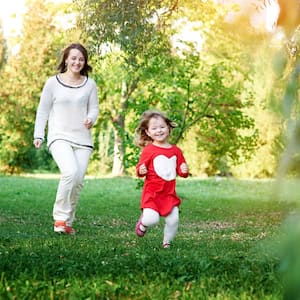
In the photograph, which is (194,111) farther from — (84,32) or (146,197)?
(146,197)

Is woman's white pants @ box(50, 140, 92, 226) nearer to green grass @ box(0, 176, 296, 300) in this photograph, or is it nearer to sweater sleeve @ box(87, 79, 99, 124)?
green grass @ box(0, 176, 296, 300)

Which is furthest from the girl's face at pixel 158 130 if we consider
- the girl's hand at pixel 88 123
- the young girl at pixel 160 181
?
the girl's hand at pixel 88 123

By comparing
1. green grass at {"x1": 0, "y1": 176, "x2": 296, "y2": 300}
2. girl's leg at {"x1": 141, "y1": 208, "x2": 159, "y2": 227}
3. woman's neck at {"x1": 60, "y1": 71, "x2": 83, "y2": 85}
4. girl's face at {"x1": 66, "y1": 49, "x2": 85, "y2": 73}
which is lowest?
green grass at {"x1": 0, "y1": 176, "x2": 296, "y2": 300}

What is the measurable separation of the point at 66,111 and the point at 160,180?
1702 millimetres

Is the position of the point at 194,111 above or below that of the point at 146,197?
above

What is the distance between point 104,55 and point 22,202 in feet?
14.4

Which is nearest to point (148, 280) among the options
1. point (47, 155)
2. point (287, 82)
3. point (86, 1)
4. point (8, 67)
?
point (287, 82)

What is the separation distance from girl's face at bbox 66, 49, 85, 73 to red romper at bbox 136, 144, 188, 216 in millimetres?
1654

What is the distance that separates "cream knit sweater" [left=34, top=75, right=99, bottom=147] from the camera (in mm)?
7191

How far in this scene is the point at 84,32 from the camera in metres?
10.2

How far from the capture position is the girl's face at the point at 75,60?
7.23 m

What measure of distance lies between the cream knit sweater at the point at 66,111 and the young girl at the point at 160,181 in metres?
1.29

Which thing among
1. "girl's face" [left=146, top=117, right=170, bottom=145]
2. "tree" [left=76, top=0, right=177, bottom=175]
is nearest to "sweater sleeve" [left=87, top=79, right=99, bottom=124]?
"girl's face" [left=146, top=117, right=170, bottom=145]

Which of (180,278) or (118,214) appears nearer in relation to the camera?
(180,278)
